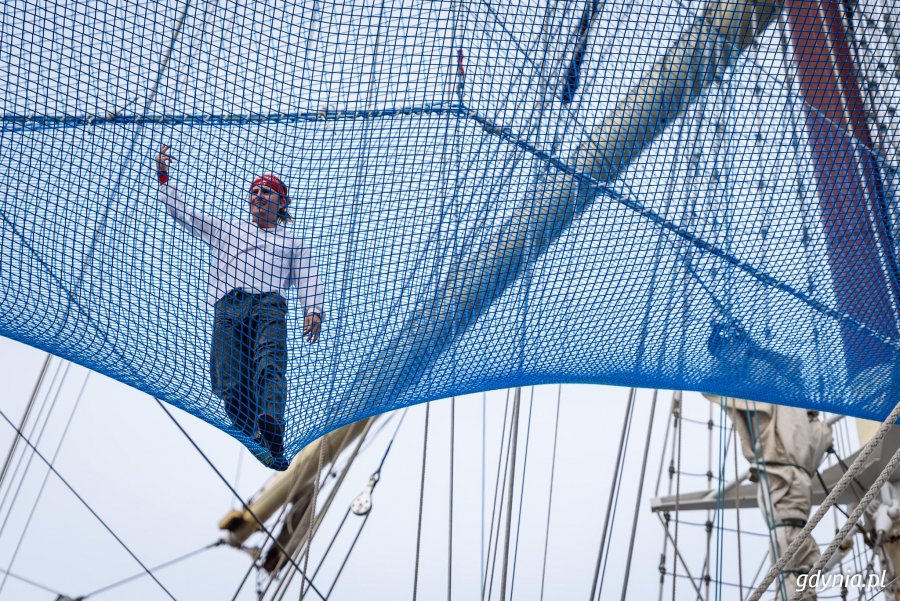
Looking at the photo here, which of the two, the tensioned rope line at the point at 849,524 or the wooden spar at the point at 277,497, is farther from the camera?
the wooden spar at the point at 277,497

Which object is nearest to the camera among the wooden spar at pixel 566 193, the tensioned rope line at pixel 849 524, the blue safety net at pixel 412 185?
the tensioned rope line at pixel 849 524

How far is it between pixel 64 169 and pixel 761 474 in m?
3.87

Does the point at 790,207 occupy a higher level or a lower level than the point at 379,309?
higher

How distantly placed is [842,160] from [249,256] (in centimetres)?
137

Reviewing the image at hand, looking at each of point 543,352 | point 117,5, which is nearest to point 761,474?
point 543,352

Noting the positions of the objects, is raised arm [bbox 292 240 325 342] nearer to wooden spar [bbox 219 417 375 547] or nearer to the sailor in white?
the sailor in white

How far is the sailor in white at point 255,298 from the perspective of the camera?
215 cm

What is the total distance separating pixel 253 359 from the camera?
7.45ft

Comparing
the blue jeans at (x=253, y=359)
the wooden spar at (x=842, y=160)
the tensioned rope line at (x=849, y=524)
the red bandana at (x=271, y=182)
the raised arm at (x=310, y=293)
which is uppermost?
the wooden spar at (x=842, y=160)

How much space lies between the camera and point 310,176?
7.06 ft

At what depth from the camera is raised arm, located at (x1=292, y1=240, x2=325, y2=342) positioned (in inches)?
87.6

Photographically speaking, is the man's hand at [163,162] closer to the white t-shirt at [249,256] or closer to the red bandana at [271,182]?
the white t-shirt at [249,256]

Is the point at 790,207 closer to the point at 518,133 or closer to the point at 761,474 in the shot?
the point at 518,133

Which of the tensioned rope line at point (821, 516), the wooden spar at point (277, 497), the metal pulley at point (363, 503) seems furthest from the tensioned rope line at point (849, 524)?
the wooden spar at point (277, 497)
